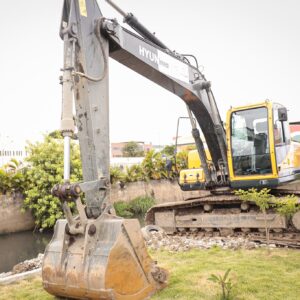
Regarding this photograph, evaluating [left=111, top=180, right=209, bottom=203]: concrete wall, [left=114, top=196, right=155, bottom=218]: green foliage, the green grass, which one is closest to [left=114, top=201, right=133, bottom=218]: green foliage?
[left=114, top=196, right=155, bottom=218]: green foliage

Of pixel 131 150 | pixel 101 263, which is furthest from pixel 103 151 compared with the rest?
pixel 131 150

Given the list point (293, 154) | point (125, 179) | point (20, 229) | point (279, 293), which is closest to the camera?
point (279, 293)

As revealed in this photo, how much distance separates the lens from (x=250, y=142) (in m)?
8.15

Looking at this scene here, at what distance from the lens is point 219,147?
8477 millimetres

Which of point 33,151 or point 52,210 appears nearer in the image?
point 52,210

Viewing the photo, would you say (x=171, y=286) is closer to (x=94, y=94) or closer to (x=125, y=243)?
(x=125, y=243)

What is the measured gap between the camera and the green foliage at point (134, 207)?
1969cm

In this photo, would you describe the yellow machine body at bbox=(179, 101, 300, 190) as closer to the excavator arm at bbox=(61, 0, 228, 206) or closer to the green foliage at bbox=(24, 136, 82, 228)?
the excavator arm at bbox=(61, 0, 228, 206)

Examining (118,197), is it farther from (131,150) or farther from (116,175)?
(131,150)

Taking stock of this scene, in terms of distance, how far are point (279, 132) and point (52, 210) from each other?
1031 centimetres

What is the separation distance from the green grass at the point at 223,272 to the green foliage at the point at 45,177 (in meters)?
9.24

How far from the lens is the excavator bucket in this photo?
404 cm

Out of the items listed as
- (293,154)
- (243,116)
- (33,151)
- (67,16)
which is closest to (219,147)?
(243,116)

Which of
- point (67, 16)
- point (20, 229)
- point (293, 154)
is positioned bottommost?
point (20, 229)
